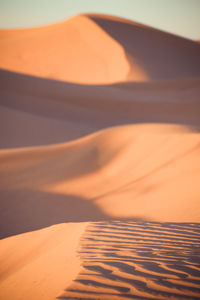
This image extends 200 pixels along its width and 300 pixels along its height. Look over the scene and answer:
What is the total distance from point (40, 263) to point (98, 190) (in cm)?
395

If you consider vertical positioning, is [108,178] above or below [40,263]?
below

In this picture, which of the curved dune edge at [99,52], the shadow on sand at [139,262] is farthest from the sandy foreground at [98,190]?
the curved dune edge at [99,52]

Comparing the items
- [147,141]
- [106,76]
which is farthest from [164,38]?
[147,141]

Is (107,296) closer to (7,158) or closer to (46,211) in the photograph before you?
(46,211)

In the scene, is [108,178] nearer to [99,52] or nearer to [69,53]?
[99,52]

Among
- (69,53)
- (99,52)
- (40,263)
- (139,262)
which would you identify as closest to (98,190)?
(40,263)

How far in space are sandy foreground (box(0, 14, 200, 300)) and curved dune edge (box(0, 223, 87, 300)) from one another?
0.05 feet

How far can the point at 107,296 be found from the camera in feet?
7.25

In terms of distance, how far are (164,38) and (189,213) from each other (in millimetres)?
31358

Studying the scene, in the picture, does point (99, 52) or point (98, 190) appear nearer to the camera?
point (98, 190)

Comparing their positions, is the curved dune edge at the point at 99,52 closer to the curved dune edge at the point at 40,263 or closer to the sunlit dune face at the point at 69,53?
the sunlit dune face at the point at 69,53

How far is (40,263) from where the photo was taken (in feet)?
10.0

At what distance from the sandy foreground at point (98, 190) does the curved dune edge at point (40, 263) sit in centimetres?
1

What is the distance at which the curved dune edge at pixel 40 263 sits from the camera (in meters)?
2.49
